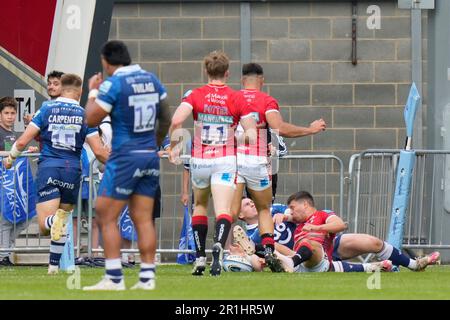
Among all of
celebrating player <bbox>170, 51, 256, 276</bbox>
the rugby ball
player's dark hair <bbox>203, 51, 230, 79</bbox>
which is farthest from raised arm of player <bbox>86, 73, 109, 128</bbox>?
the rugby ball

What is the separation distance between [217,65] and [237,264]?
2.45 meters

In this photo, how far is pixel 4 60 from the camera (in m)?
17.8

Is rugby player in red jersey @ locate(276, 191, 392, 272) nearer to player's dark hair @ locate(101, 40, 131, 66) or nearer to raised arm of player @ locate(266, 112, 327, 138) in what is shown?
raised arm of player @ locate(266, 112, 327, 138)

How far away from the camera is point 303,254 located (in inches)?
566

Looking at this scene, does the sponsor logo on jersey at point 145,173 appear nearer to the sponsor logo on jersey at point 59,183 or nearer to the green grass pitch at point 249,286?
the green grass pitch at point 249,286

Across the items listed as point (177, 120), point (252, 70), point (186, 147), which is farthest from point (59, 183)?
point (186, 147)

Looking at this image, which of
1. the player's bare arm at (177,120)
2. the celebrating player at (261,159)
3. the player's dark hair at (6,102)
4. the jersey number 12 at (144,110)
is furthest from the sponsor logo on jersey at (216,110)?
the player's dark hair at (6,102)

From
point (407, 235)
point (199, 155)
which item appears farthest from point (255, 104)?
point (407, 235)

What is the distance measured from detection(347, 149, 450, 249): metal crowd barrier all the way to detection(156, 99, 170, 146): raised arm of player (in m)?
5.35

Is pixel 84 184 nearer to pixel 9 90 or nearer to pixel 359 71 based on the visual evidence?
pixel 9 90

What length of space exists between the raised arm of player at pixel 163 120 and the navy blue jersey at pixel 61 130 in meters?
2.62

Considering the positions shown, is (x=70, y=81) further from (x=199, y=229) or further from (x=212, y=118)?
(x=199, y=229)

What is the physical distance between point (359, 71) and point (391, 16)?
827mm

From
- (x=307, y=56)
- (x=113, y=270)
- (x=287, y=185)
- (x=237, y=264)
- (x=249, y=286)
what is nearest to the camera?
(x=113, y=270)
